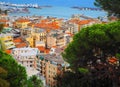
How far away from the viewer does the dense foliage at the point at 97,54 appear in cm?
482

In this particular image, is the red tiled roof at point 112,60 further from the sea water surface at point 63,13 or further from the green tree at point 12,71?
the sea water surface at point 63,13

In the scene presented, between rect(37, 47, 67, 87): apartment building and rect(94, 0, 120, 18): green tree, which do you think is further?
rect(37, 47, 67, 87): apartment building

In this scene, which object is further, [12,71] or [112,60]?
[112,60]

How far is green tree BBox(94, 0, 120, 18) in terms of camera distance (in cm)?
574

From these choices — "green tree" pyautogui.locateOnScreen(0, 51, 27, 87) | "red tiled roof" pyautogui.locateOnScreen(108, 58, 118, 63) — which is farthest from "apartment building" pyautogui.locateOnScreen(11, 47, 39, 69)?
"red tiled roof" pyautogui.locateOnScreen(108, 58, 118, 63)

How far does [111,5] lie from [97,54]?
1.06 meters

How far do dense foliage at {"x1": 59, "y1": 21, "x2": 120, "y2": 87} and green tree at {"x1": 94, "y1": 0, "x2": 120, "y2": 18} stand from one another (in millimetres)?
721

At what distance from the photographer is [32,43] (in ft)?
69.4

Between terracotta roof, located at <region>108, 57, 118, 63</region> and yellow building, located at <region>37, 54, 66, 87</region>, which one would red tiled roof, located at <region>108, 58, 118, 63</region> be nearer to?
terracotta roof, located at <region>108, 57, 118, 63</region>

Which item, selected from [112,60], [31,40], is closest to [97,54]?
[112,60]

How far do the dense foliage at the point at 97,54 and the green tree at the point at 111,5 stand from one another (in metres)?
0.72

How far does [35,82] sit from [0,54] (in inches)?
92.3

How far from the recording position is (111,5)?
5836mm

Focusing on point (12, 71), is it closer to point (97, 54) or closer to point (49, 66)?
point (97, 54)
